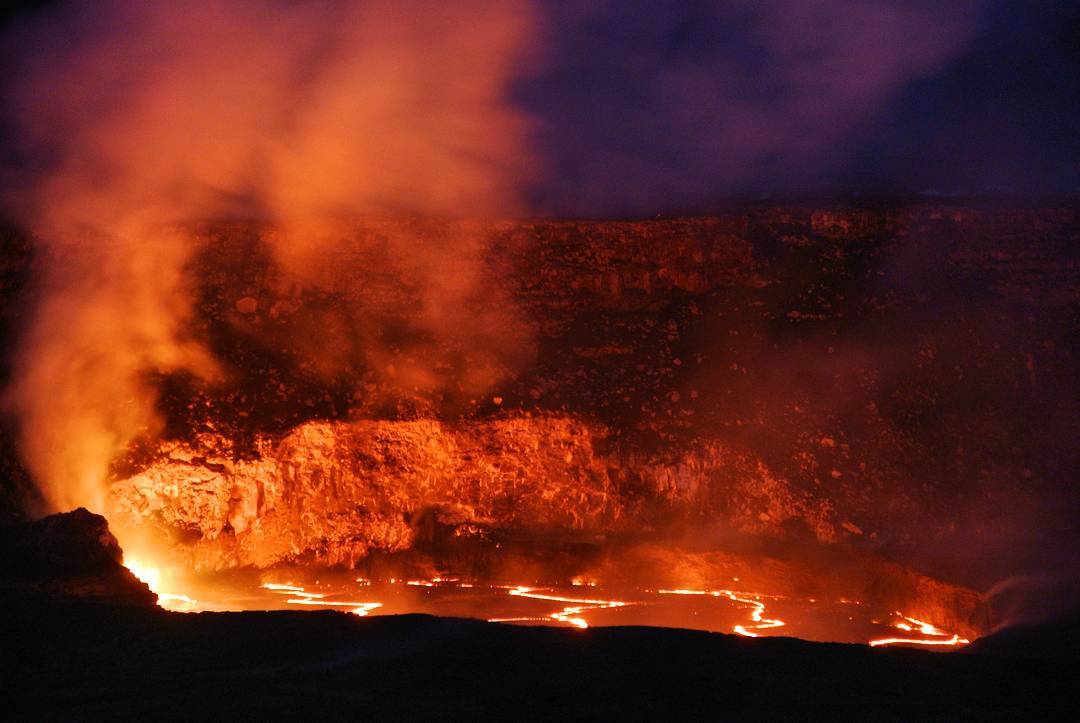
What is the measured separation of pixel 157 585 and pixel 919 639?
9376 millimetres

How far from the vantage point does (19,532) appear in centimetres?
852

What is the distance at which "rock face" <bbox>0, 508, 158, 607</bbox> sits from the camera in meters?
7.34

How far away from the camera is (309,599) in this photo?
10.2 m

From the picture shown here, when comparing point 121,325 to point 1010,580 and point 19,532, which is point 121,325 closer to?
point 19,532

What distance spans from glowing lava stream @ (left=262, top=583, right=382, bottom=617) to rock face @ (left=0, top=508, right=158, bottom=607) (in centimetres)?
213

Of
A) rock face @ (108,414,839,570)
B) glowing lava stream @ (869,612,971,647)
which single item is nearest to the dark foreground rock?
glowing lava stream @ (869,612,971,647)

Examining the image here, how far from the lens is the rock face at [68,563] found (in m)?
7.34

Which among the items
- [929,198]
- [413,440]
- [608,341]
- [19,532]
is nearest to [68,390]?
[19,532]

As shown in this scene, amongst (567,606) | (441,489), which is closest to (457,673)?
(567,606)

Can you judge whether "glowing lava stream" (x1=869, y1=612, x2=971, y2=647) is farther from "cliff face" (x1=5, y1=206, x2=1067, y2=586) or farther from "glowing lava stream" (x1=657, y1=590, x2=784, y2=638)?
"glowing lava stream" (x1=657, y1=590, x2=784, y2=638)

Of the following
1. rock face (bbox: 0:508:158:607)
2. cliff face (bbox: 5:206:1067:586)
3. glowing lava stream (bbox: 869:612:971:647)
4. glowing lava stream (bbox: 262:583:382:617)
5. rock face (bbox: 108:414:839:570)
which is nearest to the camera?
rock face (bbox: 0:508:158:607)

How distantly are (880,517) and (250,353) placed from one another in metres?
9.91

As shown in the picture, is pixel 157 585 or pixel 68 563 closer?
pixel 68 563

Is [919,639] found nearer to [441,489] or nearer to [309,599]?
[441,489]
